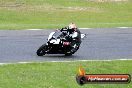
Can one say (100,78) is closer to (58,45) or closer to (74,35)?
(74,35)

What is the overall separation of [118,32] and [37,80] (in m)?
13.1

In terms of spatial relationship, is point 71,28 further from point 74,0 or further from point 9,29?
point 74,0

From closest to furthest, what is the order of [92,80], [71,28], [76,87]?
[92,80] < [76,87] < [71,28]

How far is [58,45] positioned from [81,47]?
2.95 m

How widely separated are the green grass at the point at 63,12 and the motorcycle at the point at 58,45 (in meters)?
13.9

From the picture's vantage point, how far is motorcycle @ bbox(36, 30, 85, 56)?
1344 cm

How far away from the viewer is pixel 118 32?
70.1 ft

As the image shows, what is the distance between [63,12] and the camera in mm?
32469

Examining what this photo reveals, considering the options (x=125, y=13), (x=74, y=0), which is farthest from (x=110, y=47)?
(x=74, y=0)

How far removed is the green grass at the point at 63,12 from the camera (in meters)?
29.4

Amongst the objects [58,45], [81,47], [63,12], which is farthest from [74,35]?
[63,12]

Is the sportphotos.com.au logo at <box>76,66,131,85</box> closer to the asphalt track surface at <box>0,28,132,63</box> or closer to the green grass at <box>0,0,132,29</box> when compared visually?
the asphalt track surface at <box>0,28,132,63</box>

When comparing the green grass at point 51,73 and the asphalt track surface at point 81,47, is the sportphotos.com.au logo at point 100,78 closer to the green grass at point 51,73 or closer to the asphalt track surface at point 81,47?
the green grass at point 51,73

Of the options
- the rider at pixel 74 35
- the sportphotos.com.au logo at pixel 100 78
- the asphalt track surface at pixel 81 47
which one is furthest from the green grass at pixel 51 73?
the sportphotos.com.au logo at pixel 100 78
